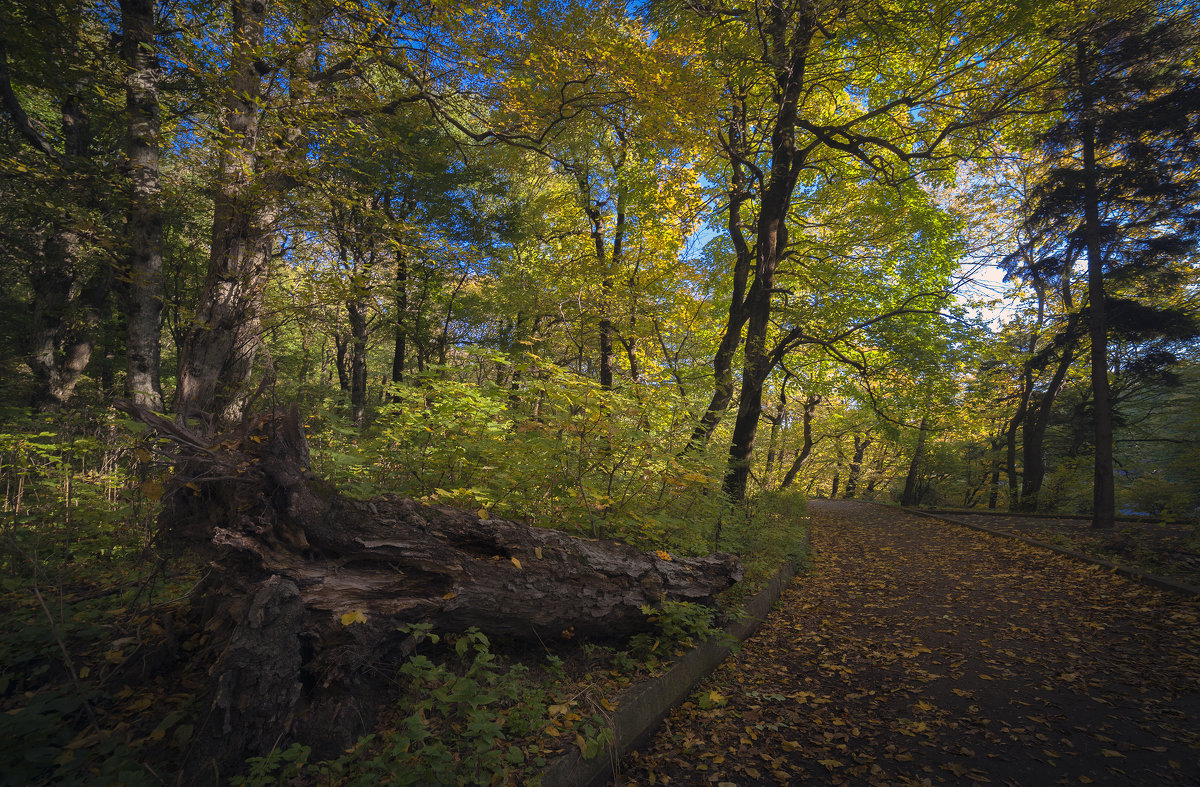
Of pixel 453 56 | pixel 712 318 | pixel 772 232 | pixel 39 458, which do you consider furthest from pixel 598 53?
pixel 39 458

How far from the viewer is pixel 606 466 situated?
14.2 feet

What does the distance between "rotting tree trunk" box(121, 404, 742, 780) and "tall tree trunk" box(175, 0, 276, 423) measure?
12.0ft

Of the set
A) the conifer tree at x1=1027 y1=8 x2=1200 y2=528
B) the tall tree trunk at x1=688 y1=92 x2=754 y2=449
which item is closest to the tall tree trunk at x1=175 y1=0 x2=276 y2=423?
the tall tree trunk at x1=688 y1=92 x2=754 y2=449

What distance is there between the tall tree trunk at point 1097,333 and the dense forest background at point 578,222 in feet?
0.27

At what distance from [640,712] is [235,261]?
698 cm

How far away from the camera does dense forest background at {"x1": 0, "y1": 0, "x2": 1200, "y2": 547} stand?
496 centimetres

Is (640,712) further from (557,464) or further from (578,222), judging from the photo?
(578,222)

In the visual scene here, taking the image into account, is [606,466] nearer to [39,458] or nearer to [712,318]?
[39,458]

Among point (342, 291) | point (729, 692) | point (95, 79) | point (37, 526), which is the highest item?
point (95, 79)

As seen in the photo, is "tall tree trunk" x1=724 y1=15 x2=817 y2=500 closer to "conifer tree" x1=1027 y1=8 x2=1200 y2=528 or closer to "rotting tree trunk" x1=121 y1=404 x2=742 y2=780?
"conifer tree" x1=1027 y1=8 x2=1200 y2=528

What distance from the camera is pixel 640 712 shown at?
2.91 meters

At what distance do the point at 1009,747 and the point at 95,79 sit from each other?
11.8 metres

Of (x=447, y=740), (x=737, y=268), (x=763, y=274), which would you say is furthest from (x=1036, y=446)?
(x=447, y=740)

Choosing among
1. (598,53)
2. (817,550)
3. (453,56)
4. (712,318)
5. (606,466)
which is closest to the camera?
(606,466)
